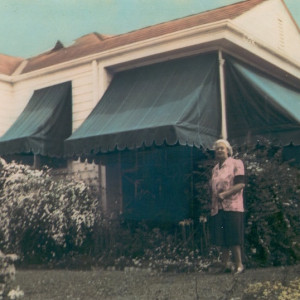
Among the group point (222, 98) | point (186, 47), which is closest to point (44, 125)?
point (186, 47)

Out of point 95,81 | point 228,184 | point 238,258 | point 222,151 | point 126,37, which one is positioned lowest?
point 238,258

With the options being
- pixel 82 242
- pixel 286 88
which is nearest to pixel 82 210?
pixel 82 242

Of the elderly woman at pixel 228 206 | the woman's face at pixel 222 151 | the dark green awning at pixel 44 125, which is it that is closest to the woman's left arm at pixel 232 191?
the elderly woman at pixel 228 206

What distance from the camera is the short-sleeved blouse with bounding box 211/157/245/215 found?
6898 mm

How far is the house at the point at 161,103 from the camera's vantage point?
30.3ft

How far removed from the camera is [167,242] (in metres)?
8.30

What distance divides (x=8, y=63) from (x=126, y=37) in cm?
401

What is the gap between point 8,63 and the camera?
14.2 meters

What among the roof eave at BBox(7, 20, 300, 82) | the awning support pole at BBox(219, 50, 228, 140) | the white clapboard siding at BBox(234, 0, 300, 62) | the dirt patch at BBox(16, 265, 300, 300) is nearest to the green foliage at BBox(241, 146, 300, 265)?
the dirt patch at BBox(16, 265, 300, 300)

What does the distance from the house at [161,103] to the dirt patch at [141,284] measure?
75.2 inches

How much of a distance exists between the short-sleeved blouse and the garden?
0.81m

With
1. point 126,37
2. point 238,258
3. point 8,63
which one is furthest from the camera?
point 8,63

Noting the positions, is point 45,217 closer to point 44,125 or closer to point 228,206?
point 44,125

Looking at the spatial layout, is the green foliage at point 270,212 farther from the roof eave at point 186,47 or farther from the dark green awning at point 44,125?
the dark green awning at point 44,125
